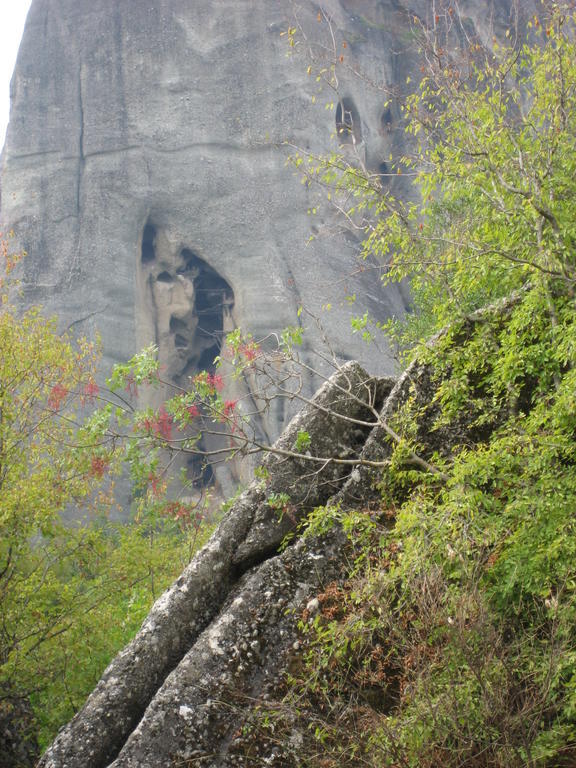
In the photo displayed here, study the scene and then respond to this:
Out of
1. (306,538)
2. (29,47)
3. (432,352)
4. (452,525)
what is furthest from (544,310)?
(29,47)

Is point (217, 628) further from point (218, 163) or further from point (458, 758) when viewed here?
point (218, 163)

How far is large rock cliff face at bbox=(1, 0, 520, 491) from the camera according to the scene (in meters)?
28.9

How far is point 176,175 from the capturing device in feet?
98.9

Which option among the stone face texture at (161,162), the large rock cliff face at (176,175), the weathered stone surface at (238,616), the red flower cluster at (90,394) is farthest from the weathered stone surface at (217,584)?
the stone face texture at (161,162)

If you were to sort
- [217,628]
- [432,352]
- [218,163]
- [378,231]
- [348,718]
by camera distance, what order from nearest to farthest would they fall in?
[348,718] → [217,628] → [432,352] → [378,231] → [218,163]

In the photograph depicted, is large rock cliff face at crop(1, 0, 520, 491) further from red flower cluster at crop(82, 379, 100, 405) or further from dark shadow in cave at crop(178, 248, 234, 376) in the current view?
red flower cluster at crop(82, 379, 100, 405)

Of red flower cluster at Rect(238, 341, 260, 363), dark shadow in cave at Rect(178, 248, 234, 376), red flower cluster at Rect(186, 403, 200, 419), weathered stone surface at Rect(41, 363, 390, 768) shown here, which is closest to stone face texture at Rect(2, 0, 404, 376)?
dark shadow in cave at Rect(178, 248, 234, 376)

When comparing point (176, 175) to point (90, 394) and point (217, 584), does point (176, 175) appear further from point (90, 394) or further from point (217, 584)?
point (217, 584)

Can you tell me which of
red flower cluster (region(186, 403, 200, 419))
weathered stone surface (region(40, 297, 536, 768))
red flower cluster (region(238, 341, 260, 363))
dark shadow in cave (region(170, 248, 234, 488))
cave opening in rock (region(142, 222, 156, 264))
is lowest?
weathered stone surface (region(40, 297, 536, 768))

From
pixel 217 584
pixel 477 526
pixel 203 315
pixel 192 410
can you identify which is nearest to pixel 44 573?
pixel 192 410

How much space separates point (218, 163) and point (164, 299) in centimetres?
569

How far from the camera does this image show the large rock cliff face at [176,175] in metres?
28.9

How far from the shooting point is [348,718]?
393 centimetres

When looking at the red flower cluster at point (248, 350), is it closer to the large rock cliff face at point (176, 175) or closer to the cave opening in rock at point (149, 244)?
the large rock cliff face at point (176, 175)
